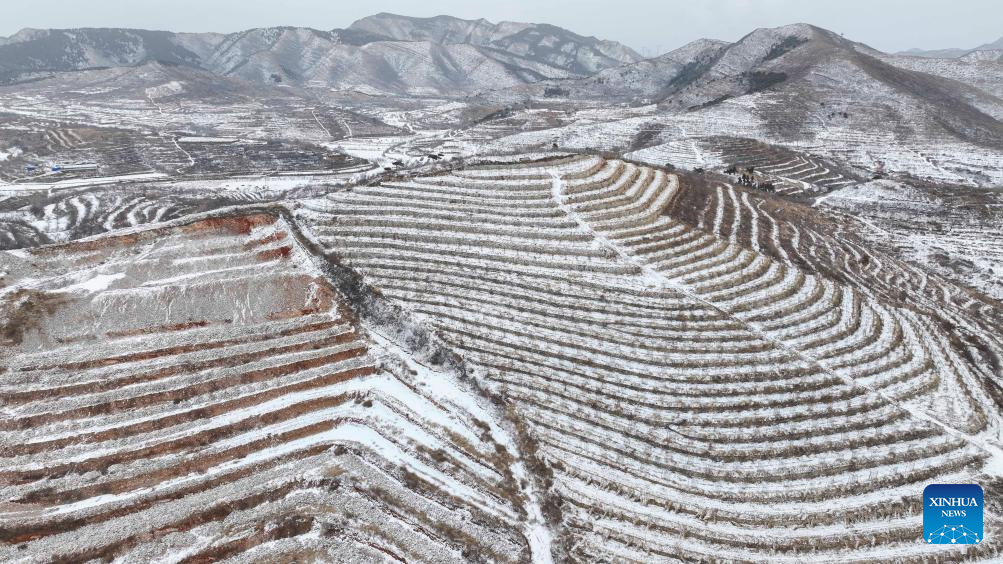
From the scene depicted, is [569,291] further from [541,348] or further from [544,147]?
[544,147]

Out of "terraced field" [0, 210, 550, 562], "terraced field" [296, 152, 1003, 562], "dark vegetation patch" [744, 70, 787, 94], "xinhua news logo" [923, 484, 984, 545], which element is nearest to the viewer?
"terraced field" [0, 210, 550, 562]

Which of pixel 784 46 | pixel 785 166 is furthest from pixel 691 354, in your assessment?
pixel 784 46

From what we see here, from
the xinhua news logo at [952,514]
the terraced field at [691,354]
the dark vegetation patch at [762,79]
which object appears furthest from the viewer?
the dark vegetation patch at [762,79]

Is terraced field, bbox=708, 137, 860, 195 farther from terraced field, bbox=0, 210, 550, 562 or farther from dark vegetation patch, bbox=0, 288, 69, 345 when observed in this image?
dark vegetation patch, bbox=0, 288, 69, 345

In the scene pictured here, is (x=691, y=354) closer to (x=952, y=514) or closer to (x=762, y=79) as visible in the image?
(x=952, y=514)

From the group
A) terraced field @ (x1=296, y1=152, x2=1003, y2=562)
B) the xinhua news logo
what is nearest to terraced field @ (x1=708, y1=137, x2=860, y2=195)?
terraced field @ (x1=296, y1=152, x2=1003, y2=562)

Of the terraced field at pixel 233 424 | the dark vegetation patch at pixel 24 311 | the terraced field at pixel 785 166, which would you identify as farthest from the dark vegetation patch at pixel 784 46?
the dark vegetation patch at pixel 24 311

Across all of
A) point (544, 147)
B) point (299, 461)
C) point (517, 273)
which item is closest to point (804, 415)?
point (517, 273)

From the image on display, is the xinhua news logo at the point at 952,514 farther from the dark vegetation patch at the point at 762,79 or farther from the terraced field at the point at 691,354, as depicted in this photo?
the dark vegetation patch at the point at 762,79
